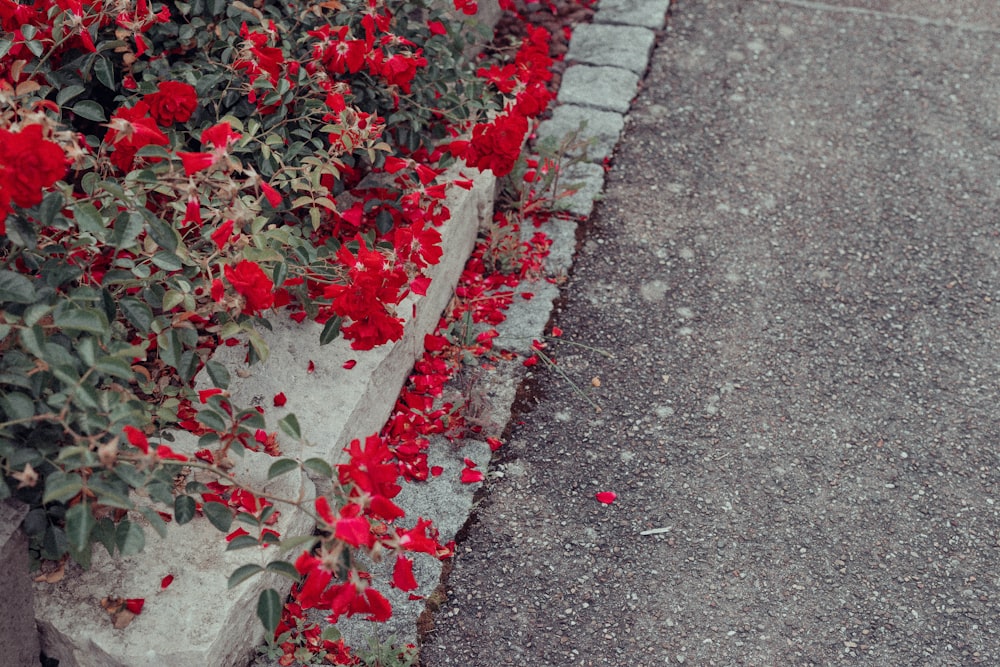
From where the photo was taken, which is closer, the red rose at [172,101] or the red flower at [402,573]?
the red flower at [402,573]

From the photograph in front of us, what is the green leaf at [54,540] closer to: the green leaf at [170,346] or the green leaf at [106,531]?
the green leaf at [106,531]

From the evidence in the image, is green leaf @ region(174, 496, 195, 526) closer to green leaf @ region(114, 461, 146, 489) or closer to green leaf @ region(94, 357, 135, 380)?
green leaf @ region(114, 461, 146, 489)

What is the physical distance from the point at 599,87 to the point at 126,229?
2378 mm

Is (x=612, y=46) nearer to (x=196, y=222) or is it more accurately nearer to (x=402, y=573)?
(x=196, y=222)

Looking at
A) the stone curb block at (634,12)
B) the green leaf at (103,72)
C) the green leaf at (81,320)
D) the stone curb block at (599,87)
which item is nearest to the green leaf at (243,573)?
the green leaf at (81,320)

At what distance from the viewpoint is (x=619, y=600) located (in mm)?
2248

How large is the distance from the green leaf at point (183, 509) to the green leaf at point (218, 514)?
0.03 m

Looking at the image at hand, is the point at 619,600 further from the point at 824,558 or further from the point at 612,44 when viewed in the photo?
the point at 612,44

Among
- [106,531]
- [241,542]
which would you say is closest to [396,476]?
[241,542]

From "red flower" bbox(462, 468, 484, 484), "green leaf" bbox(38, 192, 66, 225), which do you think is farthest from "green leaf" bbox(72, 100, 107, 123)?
"red flower" bbox(462, 468, 484, 484)

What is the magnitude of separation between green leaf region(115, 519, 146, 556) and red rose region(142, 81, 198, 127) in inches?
36.0

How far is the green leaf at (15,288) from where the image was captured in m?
1.70

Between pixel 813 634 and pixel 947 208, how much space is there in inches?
71.7

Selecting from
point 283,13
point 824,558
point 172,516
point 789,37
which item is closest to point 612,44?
point 789,37
